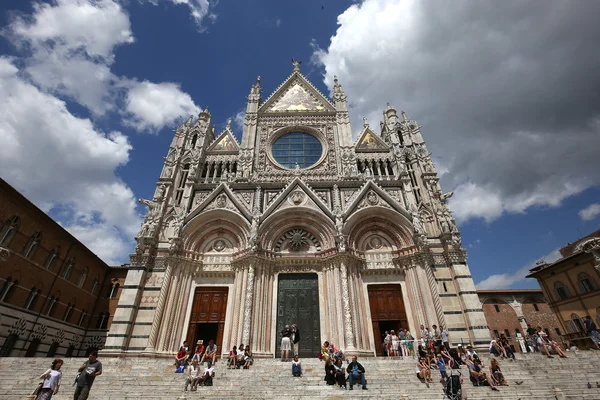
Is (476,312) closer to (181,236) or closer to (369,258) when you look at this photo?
(369,258)

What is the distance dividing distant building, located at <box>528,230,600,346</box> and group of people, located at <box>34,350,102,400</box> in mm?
28124

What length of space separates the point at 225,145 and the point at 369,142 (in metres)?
10.7

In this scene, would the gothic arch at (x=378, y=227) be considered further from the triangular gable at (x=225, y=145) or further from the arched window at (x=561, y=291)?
the arched window at (x=561, y=291)

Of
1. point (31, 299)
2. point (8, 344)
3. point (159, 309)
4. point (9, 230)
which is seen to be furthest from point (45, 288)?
point (159, 309)

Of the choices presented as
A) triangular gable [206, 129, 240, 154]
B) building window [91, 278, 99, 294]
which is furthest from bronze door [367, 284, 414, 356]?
building window [91, 278, 99, 294]

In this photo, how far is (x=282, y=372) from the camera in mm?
10031

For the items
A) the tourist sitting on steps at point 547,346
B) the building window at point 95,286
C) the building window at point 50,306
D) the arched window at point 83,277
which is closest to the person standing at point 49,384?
the tourist sitting on steps at point 547,346

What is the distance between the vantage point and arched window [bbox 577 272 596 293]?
2167 cm

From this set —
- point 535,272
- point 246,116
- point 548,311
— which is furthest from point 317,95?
point 548,311

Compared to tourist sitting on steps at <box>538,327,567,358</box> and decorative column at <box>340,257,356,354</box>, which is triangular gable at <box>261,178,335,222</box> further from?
tourist sitting on steps at <box>538,327,567,358</box>

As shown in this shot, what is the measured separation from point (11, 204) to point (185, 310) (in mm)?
10232

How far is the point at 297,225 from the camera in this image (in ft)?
58.2

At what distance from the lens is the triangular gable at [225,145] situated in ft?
70.0

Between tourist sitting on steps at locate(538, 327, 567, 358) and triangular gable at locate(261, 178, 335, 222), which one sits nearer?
tourist sitting on steps at locate(538, 327, 567, 358)
